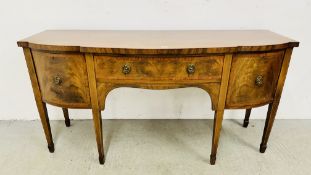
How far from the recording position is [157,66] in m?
1.17

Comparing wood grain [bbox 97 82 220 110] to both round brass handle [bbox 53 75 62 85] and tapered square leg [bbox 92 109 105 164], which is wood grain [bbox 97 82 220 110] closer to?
tapered square leg [bbox 92 109 105 164]

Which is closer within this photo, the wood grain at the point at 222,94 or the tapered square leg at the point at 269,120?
the wood grain at the point at 222,94

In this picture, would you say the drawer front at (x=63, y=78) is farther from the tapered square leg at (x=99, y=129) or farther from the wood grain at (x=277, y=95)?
the wood grain at (x=277, y=95)

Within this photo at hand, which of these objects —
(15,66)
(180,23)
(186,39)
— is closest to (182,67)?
(186,39)

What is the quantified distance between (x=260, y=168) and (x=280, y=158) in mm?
198

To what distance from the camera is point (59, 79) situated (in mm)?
1238

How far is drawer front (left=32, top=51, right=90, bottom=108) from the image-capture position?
1.19 metres

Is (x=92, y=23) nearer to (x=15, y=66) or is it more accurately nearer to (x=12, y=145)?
(x=15, y=66)

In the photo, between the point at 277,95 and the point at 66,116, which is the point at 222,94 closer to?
the point at 277,95

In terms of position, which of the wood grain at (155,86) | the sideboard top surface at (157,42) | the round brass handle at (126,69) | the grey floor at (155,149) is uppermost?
the sideboard top surface at (157,42)

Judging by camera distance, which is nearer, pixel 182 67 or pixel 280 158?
pixel 182 67

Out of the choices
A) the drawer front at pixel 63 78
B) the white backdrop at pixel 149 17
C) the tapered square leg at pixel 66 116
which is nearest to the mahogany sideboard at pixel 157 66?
the drawer front at pixel 63 78

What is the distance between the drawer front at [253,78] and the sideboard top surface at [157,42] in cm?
6

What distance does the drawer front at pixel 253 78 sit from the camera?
120cm
